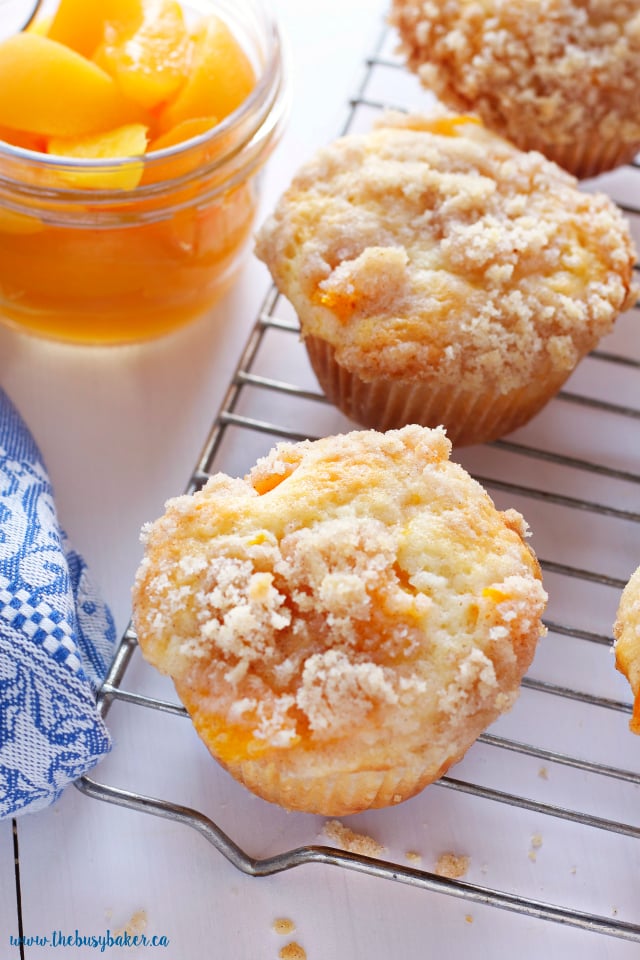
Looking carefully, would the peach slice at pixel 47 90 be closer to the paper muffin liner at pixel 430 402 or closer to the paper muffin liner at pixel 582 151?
the paper muffin liner at pixel 430 402

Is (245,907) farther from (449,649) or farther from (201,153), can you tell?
(201,153)

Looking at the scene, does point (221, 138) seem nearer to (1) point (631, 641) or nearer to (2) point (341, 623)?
(2) point (341, 623)

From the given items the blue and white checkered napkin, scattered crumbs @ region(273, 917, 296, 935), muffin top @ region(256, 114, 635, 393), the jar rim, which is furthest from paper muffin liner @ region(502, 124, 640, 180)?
scattered crumbs @ region(273, 917, 296, 935)

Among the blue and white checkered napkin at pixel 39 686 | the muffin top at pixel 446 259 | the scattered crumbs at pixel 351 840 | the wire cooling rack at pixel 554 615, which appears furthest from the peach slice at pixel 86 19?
the scattered crumbs at pixel 351 840

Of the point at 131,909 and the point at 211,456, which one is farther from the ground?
the point at 211,456

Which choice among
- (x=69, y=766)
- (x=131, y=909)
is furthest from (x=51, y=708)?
(x=131, y=909)

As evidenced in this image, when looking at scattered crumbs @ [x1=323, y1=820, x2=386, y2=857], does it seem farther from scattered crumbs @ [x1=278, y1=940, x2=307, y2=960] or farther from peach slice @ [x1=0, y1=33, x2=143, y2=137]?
peach slice @ [x1=0, y1=33, x2=143, y2=137]

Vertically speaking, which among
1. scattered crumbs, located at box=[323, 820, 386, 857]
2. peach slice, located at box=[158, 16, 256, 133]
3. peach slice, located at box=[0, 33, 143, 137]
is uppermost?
peach slice, located at box=[158, 16, 256, 133]
